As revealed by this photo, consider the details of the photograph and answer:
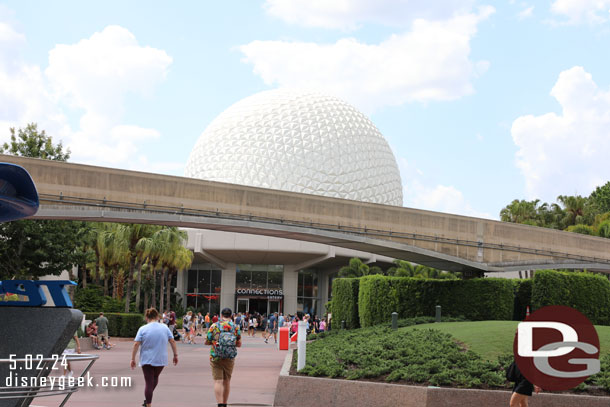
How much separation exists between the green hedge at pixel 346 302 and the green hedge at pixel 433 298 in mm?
2185

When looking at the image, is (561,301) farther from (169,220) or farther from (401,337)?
(169,220)

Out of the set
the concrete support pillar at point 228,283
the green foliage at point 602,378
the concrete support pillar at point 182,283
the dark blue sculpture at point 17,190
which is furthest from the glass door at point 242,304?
the dark blue sculpture at point 17,190

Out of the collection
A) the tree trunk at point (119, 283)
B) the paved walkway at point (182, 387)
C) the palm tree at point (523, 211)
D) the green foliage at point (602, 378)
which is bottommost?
the paved walkway at point (182, 387)

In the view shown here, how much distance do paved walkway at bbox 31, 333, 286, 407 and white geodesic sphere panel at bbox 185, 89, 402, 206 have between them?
117ft

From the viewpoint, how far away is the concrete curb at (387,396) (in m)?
10.5

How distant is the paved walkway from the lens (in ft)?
37.1

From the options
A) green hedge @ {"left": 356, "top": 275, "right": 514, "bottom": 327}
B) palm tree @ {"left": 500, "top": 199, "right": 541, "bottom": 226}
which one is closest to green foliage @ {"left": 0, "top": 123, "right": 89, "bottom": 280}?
green hedge @ {"left": 356, "top": 275, "right": 514, "bottom": 327}

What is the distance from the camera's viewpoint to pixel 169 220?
25.0 metres

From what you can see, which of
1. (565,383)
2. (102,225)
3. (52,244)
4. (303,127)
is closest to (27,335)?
(565,383)

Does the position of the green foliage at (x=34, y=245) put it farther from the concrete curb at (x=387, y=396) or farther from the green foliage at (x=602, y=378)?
the green foliage at (x=602, y=378)

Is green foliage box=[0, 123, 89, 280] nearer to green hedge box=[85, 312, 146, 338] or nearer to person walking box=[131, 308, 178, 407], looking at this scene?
green hedge box=[85, 312, 146, 338]

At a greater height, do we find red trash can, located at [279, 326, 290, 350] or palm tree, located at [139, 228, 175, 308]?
palm tree, located at [139, 228, 175, 308]

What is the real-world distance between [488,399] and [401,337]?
5.88m

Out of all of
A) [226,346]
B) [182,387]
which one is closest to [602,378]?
[226,346]
